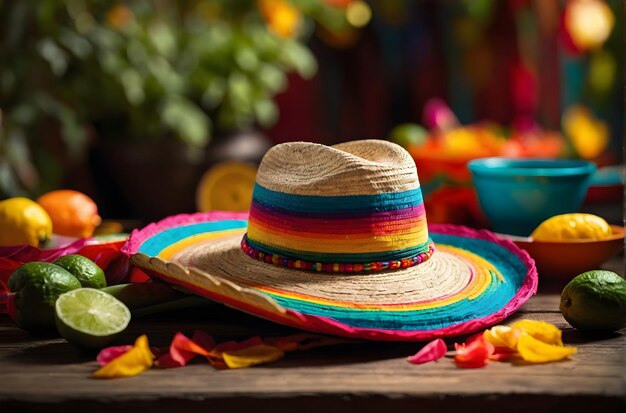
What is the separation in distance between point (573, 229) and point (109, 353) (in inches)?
34.8

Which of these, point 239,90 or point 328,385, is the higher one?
point 239,90

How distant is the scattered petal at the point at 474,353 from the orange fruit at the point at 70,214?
822 millimetres

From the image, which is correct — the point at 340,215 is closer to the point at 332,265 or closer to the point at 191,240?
the point at 332,265

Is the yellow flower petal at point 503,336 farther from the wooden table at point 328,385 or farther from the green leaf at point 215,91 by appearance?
the green leaf at point 215,91

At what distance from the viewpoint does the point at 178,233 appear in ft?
4.82

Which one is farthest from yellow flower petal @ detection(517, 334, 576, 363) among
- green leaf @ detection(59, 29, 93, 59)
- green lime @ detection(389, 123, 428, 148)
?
green leaf @ detection(59, 29, 93, 59)

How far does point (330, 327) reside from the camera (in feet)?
3.51

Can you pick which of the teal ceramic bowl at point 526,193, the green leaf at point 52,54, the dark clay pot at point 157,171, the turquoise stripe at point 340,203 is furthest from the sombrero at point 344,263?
the dark clay pot at point 157,171

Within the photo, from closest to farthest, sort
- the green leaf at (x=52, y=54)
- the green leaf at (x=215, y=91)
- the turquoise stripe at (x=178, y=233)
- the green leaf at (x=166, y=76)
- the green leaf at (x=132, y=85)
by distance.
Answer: the turquoise stripe at (x=178, y=233), the green leaf at (x=52, y=54), the green leaf at (x=132, y=85), the green leaf at (x=166, y=76), the green leaf at (x=215, y=91)

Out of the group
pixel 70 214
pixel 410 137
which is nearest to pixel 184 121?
pixel 410 137

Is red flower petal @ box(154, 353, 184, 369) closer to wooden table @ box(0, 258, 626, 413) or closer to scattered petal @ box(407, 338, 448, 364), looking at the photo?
wooden table @ box(0, 258, 626, 413)

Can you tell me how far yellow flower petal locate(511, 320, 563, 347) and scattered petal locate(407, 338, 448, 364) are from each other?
13 centimetres

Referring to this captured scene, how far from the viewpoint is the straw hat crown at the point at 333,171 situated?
1.21 meters

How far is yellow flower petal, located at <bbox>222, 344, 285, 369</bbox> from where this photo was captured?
3.48 feet
